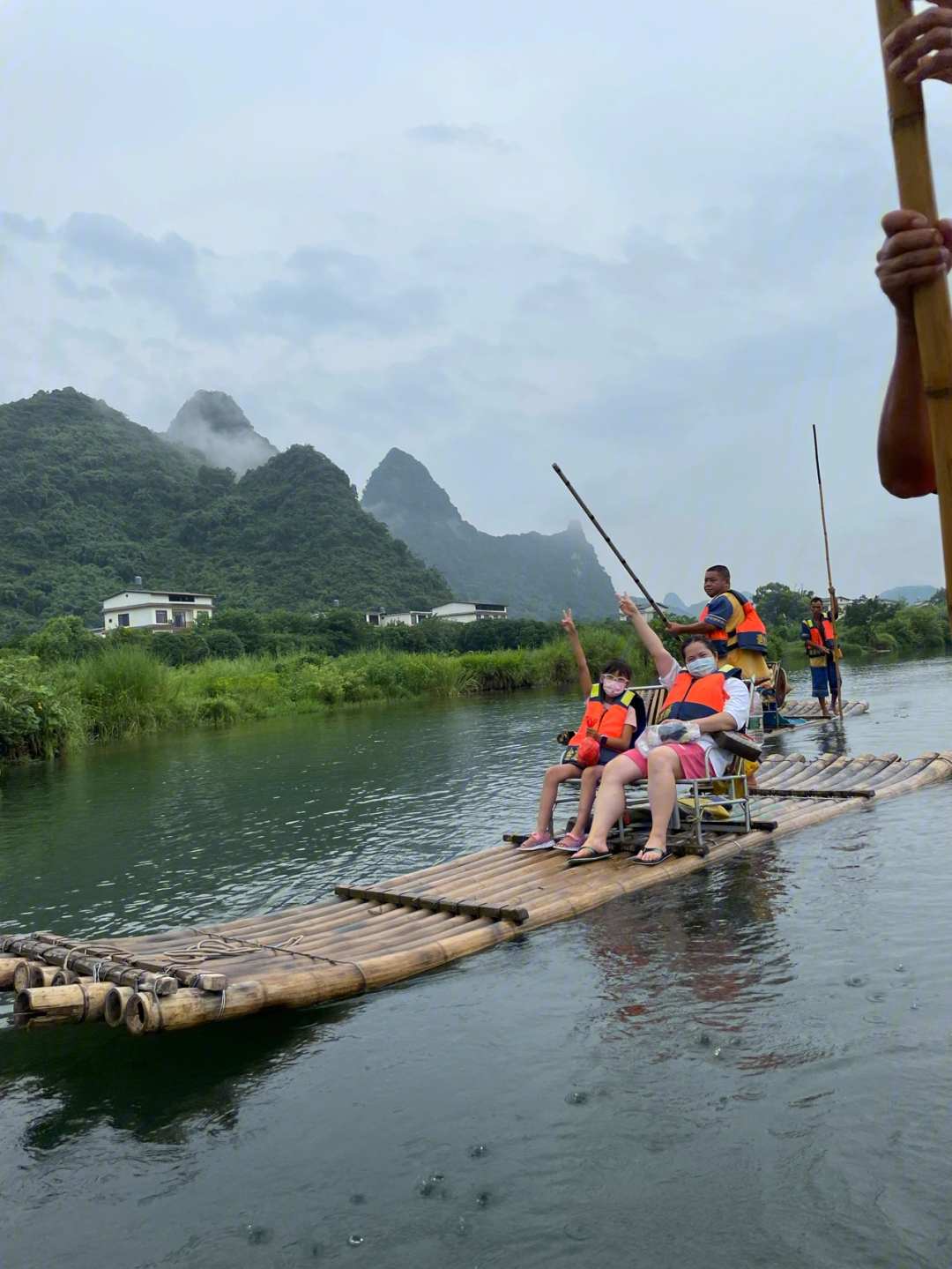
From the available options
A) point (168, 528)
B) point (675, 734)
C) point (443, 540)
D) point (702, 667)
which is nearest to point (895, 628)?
point (702, 667)

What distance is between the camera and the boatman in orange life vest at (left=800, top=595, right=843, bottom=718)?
58.0ft

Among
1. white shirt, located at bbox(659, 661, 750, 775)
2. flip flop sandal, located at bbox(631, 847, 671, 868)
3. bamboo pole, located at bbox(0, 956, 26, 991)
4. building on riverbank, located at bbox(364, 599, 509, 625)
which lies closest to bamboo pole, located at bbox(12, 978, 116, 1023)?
bamboo pole, located at bbox(0, 956, 26, 991)

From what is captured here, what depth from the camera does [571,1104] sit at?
4.29 metres

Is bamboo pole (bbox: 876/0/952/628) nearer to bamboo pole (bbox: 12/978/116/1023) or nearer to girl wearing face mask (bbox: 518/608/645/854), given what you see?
bamboo pole (bbox: 12/978/116/1023)

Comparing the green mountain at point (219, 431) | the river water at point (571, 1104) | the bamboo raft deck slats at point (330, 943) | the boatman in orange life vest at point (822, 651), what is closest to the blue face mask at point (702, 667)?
the bamboo raft deck slats at point (330, 943)

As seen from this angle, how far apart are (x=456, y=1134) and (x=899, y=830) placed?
5.79m

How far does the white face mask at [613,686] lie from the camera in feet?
27.4

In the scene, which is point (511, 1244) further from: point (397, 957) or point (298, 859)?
point (298, 859)

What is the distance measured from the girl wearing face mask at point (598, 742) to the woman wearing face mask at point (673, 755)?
27 centimetres

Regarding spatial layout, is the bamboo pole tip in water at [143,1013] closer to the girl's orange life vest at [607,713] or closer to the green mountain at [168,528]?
the girl's orange life vest at [607,713]

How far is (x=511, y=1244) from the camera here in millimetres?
3398

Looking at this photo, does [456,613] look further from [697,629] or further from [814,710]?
[697,629]

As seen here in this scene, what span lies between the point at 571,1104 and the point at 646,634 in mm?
4624

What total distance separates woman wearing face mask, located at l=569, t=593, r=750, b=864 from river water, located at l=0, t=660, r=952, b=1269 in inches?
23.1
